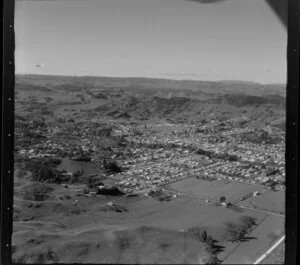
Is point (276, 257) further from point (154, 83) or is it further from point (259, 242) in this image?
point (154, 83)

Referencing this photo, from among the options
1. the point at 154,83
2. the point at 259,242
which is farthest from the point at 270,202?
the point at 154,83

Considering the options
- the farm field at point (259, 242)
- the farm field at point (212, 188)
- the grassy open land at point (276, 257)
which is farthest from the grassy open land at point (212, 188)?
the grassy open land at point (276, 257)

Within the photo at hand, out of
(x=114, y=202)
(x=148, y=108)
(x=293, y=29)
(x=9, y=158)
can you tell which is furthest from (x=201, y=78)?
(x=9, y=158)

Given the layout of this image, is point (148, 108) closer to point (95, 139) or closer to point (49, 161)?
point (95, 139)

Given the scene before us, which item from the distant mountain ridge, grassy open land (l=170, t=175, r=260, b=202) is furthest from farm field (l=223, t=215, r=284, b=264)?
the distant mountain ridge

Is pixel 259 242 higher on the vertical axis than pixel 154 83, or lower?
lower
